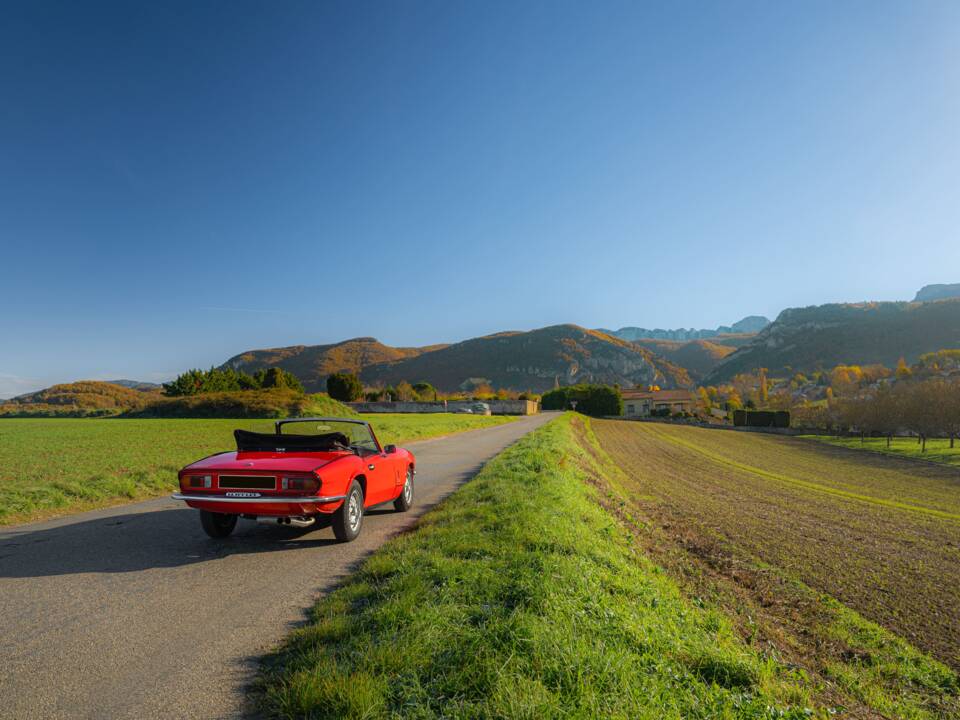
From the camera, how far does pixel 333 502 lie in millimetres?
6027

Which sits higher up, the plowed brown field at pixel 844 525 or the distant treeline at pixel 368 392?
the distant treeline at pixel 368 392

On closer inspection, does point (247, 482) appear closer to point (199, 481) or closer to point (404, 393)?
point (199, 481)

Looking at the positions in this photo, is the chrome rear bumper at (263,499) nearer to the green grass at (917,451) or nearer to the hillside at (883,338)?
the green grass at (917,451)

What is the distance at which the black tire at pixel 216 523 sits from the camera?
6.63 metres

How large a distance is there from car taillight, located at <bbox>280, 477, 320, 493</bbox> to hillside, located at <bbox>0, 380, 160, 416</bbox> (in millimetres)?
53728

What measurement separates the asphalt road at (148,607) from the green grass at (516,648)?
0.42m

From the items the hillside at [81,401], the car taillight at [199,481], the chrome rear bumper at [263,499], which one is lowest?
the chrome rear bumper at [263,499]

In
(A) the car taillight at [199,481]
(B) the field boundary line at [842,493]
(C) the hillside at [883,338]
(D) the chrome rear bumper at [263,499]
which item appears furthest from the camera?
(C) the hillside at [883,338]

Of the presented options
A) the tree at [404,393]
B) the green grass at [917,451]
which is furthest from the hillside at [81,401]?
the green grass at [917,451]

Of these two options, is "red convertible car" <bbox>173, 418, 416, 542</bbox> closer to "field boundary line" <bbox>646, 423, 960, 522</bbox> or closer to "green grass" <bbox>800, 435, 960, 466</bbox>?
"field boundary line" <bbox>646, 423, 960, 522</bbox>

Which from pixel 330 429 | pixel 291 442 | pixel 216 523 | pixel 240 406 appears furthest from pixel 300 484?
pixel 240 406

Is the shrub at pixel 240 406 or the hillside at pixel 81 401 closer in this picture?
the shrub at pixel 240 406

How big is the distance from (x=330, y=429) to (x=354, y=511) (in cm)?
166

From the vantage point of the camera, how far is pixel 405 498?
9.05 m
